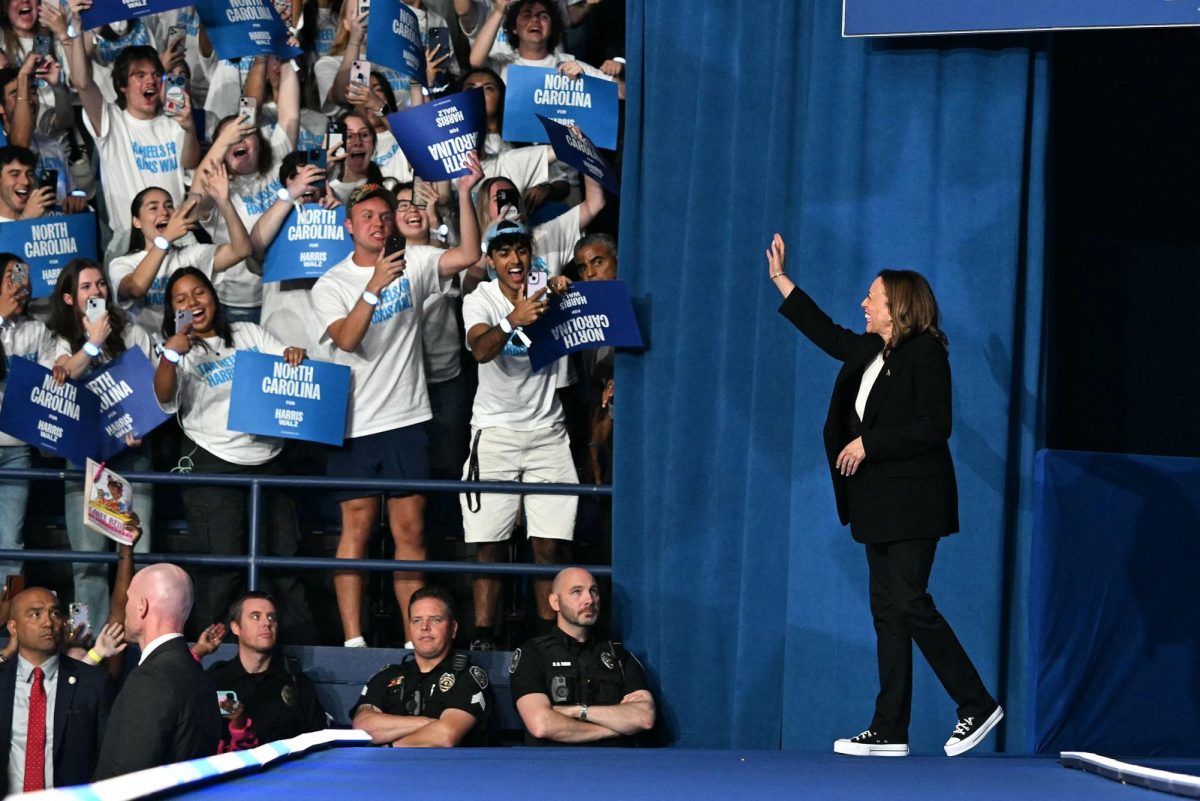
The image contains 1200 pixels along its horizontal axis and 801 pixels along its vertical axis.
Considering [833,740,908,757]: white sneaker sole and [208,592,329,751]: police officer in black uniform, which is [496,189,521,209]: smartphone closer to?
[208,592,329,751]: police officer in black uniform

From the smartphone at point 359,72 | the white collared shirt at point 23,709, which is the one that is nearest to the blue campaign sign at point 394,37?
the smartphone at point 359,72

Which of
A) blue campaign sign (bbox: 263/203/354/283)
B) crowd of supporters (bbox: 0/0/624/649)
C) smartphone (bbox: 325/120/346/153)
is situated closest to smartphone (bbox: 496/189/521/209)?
crowd of supporters (bbox: 0/0/624/649)

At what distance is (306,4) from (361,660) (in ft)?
9.44

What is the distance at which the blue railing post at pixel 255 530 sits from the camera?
5.76 meters

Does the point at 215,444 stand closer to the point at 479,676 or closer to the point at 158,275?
the point at 158,275

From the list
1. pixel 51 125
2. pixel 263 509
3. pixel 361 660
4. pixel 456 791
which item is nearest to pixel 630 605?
pixel 361 660

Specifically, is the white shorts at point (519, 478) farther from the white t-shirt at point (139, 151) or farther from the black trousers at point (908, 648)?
the black trousers at point (908, 648)

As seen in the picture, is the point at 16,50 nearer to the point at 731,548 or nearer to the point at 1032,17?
the point at 731,548

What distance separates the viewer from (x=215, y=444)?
6.07 metres

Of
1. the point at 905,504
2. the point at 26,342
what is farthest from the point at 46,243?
the point at 905,504

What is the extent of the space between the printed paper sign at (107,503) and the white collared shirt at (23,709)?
1.74 ft

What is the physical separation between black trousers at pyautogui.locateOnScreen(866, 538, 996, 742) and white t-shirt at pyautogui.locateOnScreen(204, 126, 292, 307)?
3235mm

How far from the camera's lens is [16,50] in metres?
6.80

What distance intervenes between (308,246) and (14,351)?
121 cm
